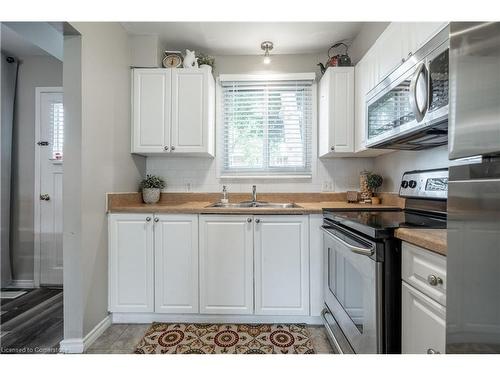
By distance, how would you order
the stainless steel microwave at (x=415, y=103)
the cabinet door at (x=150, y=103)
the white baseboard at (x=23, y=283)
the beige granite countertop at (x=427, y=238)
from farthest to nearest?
the white baseboard at (x=23, y=283)
the cabinet door at (x=150, y=103)
the stainless steel microwave at (x=415, y=103)
the beige granite countertop at (x=427, y=238)

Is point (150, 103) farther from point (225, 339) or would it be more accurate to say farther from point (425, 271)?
point (425, 271)

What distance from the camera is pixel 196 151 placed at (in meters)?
2.31

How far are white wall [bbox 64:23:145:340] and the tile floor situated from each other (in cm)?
13

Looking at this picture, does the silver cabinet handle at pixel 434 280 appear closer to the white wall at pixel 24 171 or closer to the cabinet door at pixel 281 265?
the cabinet door at pixel 281 265

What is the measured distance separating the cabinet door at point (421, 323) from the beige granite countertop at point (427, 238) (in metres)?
0.18

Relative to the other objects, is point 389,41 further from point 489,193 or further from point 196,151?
point 196,151

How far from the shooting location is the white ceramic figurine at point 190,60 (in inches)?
91.6

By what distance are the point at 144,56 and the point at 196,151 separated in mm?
1020

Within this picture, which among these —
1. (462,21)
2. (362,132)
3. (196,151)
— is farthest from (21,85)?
(462,21)

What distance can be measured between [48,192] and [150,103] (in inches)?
63.1

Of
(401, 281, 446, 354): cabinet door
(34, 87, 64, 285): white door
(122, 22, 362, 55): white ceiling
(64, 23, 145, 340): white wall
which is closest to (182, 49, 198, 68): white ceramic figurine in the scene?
(122, 22, 362, 55): white ceiling

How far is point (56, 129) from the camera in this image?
270cm

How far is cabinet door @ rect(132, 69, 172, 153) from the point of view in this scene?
7.47ft

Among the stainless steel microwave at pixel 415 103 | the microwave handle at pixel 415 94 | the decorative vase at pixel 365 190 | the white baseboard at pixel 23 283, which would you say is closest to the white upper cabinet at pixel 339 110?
the decorative vase at pixel 365 190
